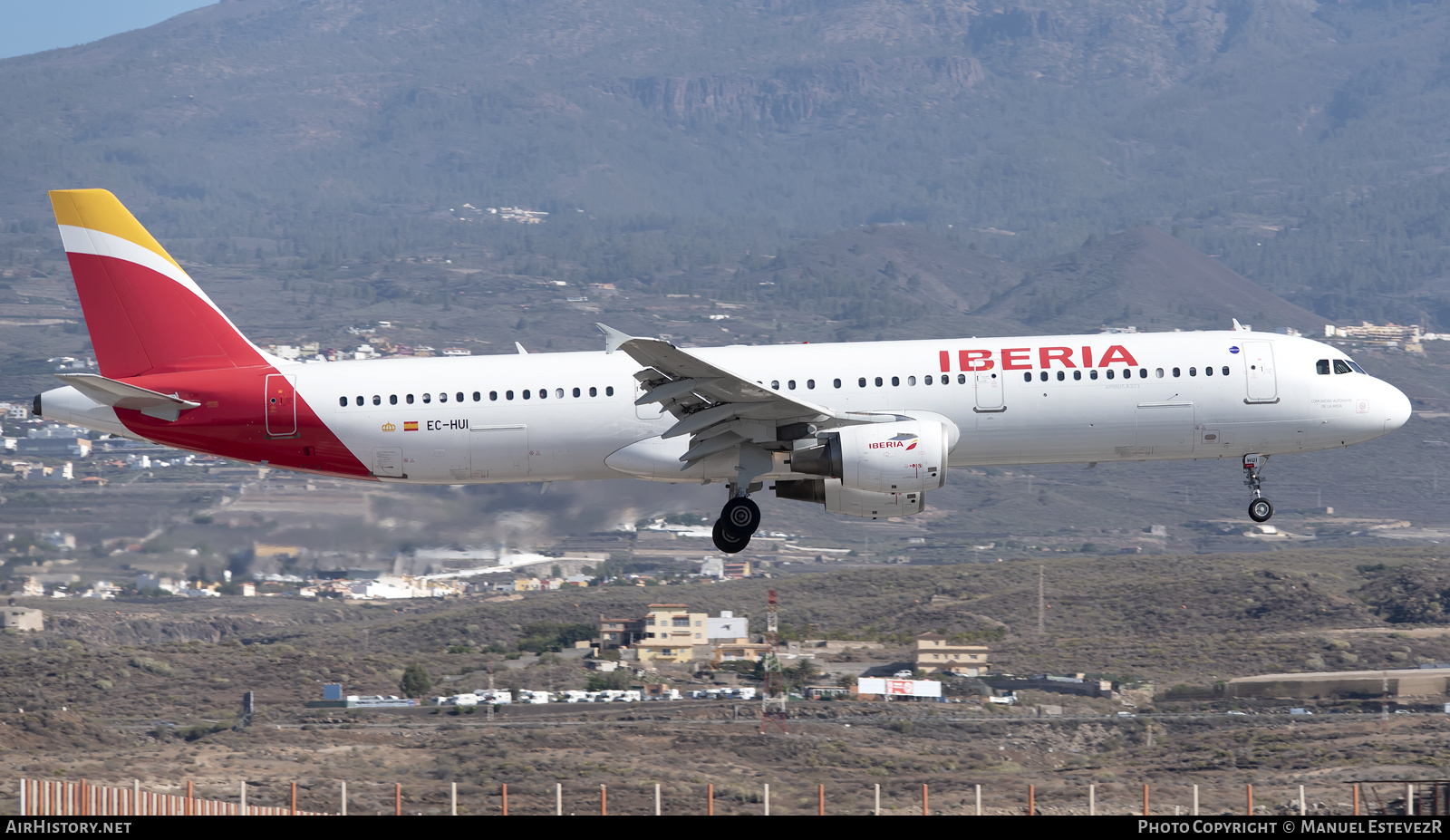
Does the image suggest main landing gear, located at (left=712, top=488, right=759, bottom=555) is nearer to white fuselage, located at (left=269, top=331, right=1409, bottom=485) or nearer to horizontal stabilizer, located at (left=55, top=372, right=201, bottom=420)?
white fuselage, located at (left=269, top=331, right=1409, bottom=485)

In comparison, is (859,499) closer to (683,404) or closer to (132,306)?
(683,404)

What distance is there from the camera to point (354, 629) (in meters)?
118

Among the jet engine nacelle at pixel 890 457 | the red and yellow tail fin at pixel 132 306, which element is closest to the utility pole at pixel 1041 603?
the jet engine nacelle at pixel 890 457

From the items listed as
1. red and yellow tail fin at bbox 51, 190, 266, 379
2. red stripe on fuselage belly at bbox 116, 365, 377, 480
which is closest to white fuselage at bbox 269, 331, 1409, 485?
red stripe on fuselage belly at bbox 116, 365, 377, 480

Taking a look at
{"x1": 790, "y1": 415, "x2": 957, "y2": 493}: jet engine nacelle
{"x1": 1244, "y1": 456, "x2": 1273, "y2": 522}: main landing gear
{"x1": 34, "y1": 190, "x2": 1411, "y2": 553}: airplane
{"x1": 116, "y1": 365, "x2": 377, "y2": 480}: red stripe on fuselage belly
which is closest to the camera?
{"x1": 790, "y1": 415, "x2": 957, "y2": 493}: jet engine nacelle

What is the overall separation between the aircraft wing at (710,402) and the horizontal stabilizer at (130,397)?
1088cm

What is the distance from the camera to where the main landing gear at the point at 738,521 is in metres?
41.0

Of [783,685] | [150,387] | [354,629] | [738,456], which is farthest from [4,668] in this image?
[738,456]

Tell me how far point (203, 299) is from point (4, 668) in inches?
2234

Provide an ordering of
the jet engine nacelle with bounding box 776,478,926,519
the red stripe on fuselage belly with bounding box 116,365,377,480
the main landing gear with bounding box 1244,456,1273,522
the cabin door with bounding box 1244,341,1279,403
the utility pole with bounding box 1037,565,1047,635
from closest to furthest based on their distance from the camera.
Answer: the jet engine nacelle with bounding box 776,478,926,519 < the red stripe on fuselage belly with bounding box 116,365,377,480 < the cabin door with bounding box 1244,341,1279,403 < the main landing gear with bounding box 1244,456,1273,522 < the utility pole with bounding box 1037,565,1047,635

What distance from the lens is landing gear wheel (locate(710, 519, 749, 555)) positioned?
4116 centimetres

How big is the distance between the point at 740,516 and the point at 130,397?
15070 mm

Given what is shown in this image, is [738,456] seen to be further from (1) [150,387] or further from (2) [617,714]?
(2) [617,714]

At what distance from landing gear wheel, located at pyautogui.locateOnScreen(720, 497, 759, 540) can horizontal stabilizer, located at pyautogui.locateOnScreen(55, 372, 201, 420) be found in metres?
13.3
